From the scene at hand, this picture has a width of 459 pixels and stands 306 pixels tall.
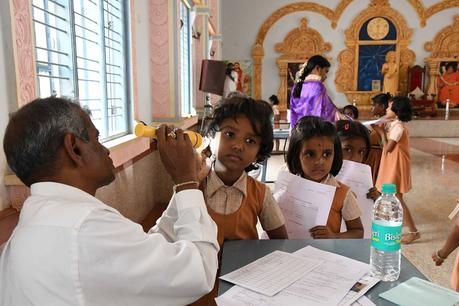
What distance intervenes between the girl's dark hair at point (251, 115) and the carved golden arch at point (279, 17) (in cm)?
1074

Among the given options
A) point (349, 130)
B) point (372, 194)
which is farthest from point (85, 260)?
point (349, 130)

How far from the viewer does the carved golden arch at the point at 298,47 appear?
1199 cm

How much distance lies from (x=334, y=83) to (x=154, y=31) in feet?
33.3

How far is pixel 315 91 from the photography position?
3.82m

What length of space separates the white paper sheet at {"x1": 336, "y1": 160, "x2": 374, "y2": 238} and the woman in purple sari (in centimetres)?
199

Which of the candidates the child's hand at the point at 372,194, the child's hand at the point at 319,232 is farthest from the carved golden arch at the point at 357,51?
the child's hand at the point at 319,232

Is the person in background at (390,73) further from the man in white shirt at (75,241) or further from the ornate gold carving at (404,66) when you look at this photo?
the man in white shirt at (75,241)

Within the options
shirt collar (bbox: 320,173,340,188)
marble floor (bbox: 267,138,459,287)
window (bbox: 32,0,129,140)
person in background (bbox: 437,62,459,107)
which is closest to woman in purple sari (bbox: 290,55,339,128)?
marble floor (bbox: 267,138,459,287)

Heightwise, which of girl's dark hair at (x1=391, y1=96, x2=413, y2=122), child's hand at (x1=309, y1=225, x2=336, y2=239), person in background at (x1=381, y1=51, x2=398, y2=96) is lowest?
child's hand at (x1=309, y1=225, x2=336, y2=239)

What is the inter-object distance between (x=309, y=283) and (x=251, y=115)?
2.32ft

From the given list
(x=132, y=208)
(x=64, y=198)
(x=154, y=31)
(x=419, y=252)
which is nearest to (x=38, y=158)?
(x=64, y=198)

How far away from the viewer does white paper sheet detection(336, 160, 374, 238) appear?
1827mm

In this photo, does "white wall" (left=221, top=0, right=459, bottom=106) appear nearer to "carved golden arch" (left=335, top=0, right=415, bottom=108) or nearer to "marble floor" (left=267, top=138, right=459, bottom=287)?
"carved golden arch" (left=335, top=0, right=415, bottom=108)

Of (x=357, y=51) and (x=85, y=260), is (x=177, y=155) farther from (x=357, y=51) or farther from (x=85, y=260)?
(x=357, y=51)
